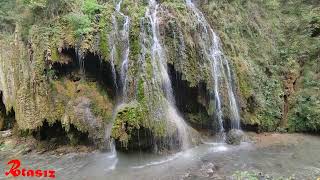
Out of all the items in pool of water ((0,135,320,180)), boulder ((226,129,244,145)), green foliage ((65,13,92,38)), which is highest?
green foliage ((65,13,92,38))

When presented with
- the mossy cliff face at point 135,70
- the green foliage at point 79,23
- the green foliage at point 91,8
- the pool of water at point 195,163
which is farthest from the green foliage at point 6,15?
the pool of water at point 195,163

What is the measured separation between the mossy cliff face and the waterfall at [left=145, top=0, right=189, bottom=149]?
6.9 inches

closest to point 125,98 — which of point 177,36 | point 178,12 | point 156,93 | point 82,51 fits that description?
point 156,93

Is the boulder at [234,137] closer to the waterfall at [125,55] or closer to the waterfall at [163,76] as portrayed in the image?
the waterfall at [163,76]

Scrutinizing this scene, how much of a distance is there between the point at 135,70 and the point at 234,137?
365cm

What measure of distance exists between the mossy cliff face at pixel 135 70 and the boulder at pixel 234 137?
1.97 feet

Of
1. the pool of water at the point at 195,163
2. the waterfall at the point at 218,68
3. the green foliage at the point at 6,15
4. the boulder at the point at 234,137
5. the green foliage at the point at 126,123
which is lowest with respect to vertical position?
the pool of water at the point at 195,163

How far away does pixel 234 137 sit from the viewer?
33.3 feet

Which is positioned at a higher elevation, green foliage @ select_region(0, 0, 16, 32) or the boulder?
green foliage @ select_region(0, 0, 16, 32)

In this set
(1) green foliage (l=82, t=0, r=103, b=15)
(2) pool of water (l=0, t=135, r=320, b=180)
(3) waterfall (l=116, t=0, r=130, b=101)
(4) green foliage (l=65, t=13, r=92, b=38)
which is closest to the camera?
(2) pool of water (l=0, t=135, r=320, b=180)

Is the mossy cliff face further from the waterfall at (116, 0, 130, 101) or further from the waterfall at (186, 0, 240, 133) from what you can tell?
the waterfall at (186, 0, 240, 133)

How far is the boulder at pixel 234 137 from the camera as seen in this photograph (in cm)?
1009

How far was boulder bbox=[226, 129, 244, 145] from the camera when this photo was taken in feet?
33.1

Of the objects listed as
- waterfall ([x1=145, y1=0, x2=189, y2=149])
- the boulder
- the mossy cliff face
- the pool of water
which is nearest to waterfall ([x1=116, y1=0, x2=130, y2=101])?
the mossy cliff face
